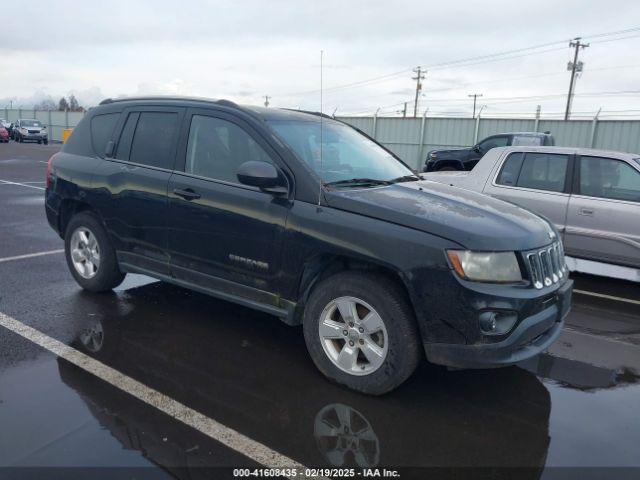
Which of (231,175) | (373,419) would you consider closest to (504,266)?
(373,419)

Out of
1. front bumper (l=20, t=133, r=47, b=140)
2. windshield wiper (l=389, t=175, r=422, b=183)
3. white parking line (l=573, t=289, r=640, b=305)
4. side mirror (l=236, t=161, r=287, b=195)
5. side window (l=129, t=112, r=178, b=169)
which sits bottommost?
white parking line (l=573, t=289, r=640, b=305)

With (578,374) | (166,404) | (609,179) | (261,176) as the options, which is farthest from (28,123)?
(578,374)

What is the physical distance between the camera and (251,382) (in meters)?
3.75

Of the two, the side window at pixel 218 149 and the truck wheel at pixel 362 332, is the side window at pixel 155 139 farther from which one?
the truck wheel at pixel 362 332

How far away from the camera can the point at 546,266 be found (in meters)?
3.65

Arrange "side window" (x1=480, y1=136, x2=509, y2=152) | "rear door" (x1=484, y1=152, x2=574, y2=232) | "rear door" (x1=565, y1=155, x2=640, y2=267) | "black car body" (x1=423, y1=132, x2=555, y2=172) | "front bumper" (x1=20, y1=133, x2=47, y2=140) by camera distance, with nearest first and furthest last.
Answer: "rear door" (x1=565, y1=155, x2=640, y2=267) < "rear door" (x1=484, y1=152, x2=574, y2=232) < "black car body" (x1=423, y1=132, x2=555, y2=172) < "side window" (x1=480, y1=136, x2=509, y2=152) < "front bumper" (x1=20, y1=133, x2=47, y2=140)

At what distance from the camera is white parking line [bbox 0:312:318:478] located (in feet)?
9.61

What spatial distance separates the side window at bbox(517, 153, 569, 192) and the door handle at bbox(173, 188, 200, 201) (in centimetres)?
456

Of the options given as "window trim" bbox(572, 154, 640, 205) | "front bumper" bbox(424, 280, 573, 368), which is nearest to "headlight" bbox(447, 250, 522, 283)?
"front bumper" bbox(424, 280, 573, 368)

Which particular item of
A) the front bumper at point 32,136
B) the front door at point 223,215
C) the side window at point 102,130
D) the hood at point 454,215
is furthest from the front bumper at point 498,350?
the front bumper at point 32,136

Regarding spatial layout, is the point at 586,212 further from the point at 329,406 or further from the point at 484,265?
the point at 329,406

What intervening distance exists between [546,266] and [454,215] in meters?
0.72

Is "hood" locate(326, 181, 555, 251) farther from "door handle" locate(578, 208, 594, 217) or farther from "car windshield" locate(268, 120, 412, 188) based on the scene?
"door handle" locate(578, 208, 594, 217)

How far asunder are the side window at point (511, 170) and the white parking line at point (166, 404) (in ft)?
17.6
